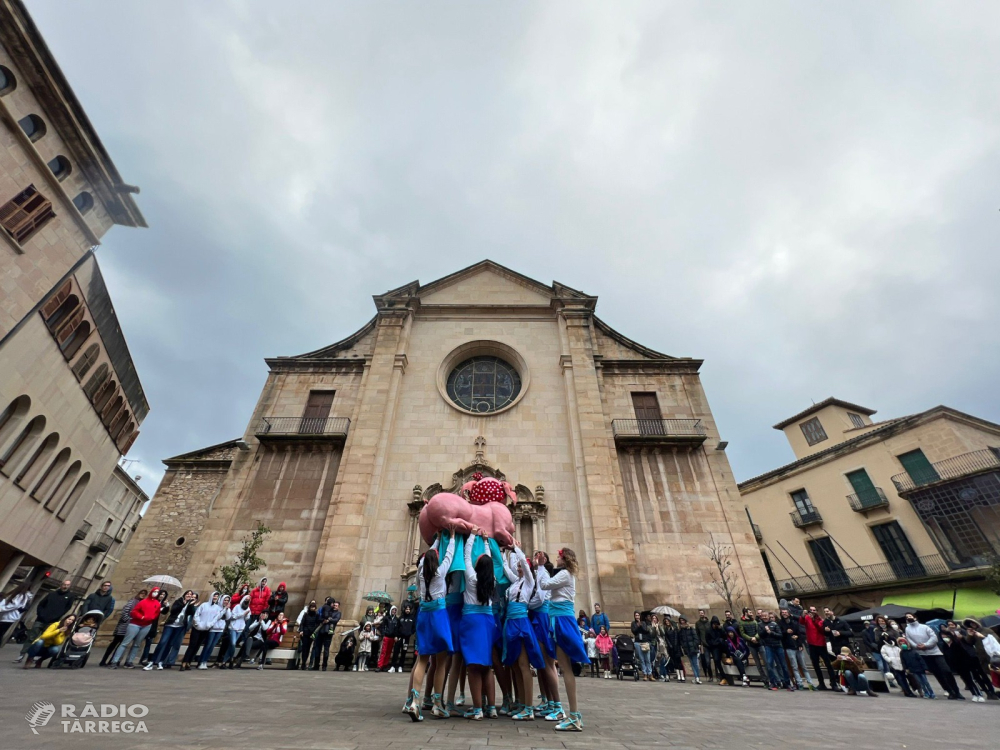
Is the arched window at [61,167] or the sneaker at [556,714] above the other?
the arched window at [61,167]

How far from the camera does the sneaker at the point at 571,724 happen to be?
11.0ft

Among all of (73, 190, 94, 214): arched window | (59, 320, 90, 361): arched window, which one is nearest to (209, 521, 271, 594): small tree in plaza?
(59, 320, 90, 361): arched window

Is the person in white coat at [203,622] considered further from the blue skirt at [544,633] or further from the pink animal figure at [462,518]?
the blue skirt at [544,633]

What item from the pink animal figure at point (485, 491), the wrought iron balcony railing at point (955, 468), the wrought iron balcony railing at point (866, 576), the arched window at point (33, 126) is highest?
the arched window at point (33, 126)

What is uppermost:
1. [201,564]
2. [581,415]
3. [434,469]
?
[581,415]

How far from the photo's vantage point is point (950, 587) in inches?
716

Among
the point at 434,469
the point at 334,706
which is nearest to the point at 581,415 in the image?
the point at 434,469

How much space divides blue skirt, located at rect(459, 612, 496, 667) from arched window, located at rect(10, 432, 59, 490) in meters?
20.7

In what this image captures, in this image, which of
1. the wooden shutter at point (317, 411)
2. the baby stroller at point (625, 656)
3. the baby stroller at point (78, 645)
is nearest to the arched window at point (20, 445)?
the wooden shutter at point (317, 411)

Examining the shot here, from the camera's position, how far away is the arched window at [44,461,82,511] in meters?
18.1

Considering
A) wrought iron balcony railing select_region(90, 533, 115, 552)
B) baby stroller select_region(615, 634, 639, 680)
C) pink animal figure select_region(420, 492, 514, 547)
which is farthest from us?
wrought iron balcony railing select_region(90, 533, 115, 552)

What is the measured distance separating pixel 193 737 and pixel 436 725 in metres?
1.67

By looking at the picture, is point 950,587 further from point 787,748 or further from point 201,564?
point 201,564

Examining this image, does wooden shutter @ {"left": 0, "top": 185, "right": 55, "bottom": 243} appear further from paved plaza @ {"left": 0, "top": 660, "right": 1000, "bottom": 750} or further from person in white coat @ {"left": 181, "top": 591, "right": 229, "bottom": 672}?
person in white coat @ {"left": 181, "top": 591, "right": 229, "bottom": 672}
